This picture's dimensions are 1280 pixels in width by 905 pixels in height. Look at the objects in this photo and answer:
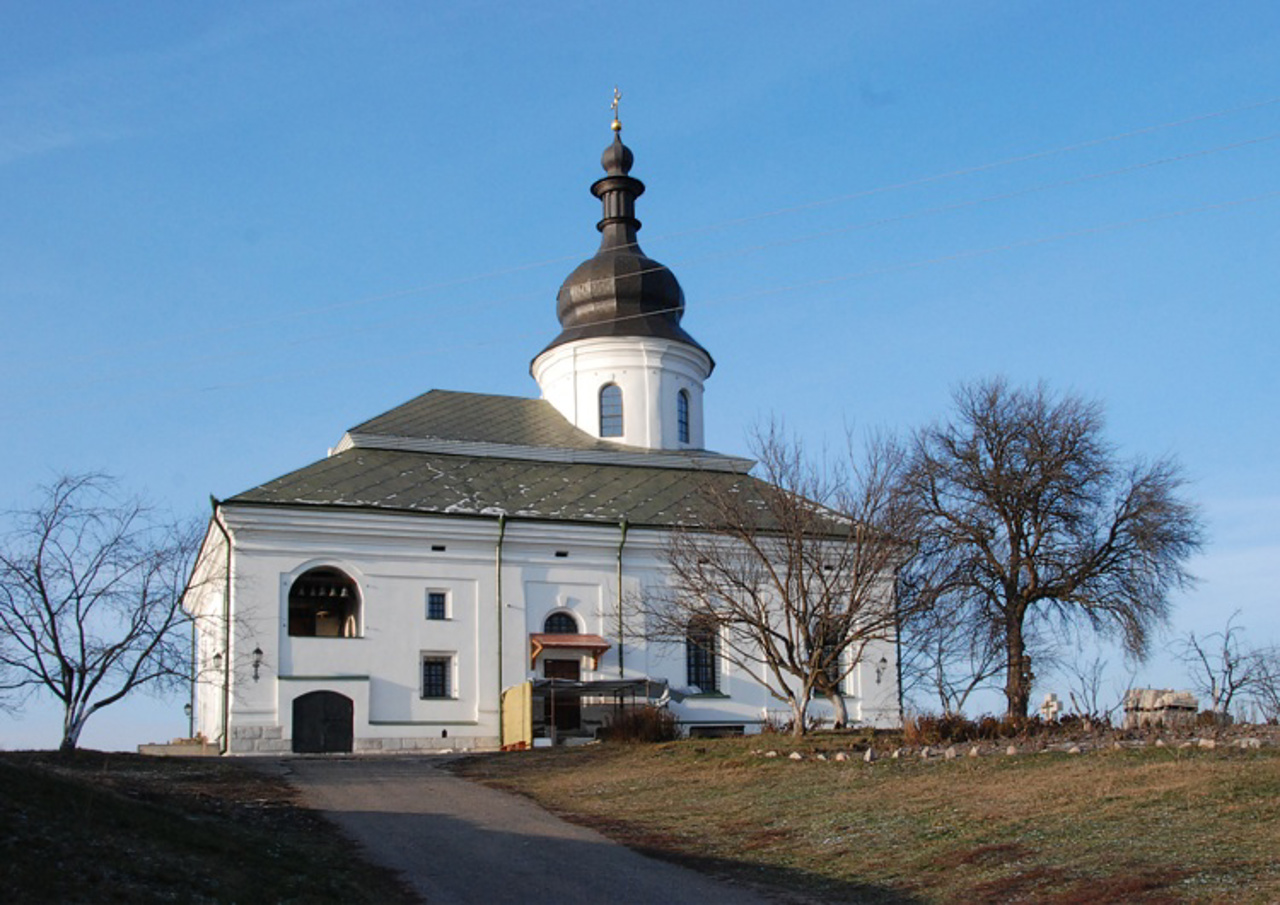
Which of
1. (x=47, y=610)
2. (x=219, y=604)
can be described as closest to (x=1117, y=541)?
(x=219, y=604)

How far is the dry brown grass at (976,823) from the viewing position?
12.1 m

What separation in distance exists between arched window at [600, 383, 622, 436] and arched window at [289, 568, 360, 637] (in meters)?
9.59

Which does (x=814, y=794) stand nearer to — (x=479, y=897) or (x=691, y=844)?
(x=691, y=844)

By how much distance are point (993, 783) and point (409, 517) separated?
19167 mm

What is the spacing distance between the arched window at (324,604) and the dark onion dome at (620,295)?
10827 millimetres

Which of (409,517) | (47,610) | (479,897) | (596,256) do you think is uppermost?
(596,256)

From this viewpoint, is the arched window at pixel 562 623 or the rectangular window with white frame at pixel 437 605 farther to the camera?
the arched window at pixel 562 623

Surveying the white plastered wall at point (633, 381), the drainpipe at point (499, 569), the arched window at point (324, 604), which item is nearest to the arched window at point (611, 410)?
the white plastered wall at point (633, 381)

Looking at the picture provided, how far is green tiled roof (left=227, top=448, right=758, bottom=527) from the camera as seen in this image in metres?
33.9

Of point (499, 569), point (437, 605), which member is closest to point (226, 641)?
point (437, 605)

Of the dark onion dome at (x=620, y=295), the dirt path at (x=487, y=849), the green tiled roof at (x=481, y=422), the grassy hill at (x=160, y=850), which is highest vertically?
the dark onion dome at (x=620, y=295)

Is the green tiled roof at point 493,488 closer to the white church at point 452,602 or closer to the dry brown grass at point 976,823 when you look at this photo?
the white church at point 452,602

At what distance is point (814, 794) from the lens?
18.5 meters

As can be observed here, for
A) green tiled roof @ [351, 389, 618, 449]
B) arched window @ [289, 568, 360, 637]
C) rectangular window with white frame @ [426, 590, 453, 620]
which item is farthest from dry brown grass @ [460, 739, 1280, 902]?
green tiled roof @ [351, 389, 618, 449]
